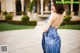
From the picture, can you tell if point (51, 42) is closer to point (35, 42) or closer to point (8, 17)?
point (35, 42)

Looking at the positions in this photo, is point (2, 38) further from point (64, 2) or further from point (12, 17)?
point (64, 2)

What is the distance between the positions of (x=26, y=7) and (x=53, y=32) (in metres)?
0.37

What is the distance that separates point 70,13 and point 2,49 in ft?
2.55

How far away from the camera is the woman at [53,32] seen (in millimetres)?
5492

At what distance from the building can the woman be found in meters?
0.09

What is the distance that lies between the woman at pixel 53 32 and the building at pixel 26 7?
0.09 metres

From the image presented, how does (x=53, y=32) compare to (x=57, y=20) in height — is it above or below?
below

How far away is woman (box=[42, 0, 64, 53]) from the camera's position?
5492mm

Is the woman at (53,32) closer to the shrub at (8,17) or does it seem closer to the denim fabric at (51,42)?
the denim fabric at (51,42)

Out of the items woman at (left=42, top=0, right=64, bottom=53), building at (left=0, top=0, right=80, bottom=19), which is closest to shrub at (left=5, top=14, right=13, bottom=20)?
building at (left=0, top=0, right=80, bottom=19)

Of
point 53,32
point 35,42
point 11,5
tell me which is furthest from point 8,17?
point 53,32

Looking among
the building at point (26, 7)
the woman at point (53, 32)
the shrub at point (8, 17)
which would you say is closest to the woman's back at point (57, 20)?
the woman at point (53, 32)

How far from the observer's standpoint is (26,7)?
18.4ft

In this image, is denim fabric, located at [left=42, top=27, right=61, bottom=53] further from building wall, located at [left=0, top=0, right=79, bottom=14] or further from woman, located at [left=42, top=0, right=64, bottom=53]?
building wall, located at [left=0, top=0, right=79, bottom=14]
